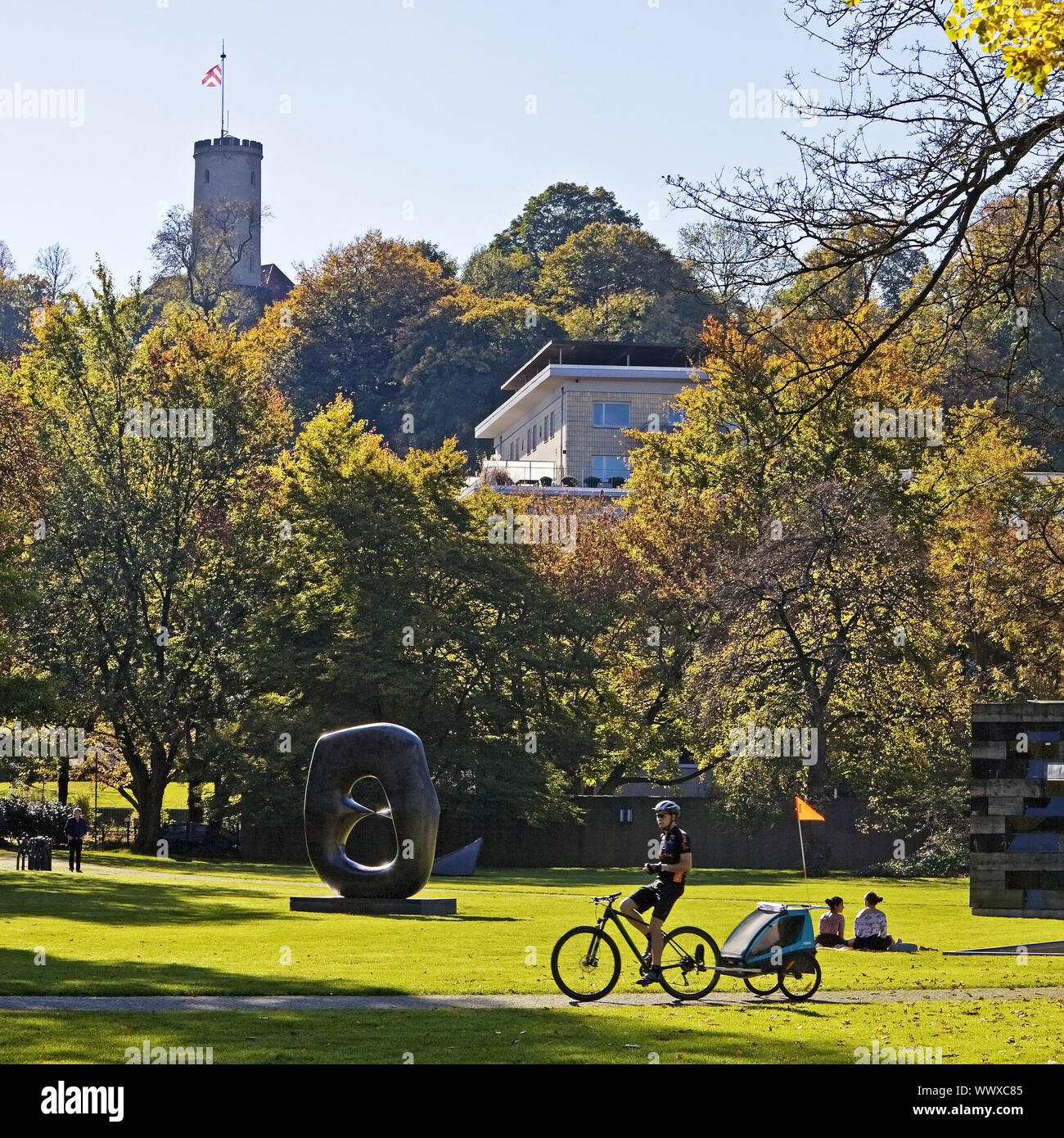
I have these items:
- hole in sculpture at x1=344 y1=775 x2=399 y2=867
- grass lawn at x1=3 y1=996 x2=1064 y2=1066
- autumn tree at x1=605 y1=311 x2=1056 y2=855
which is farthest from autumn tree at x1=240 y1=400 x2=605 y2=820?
grass lawn at x1=3 y1=996 x2=1064 y2=1066

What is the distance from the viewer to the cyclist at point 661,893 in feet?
60.3

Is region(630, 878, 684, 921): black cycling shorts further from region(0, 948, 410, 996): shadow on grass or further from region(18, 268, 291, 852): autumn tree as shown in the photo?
region(18, 268, 291, 852): autumn tree

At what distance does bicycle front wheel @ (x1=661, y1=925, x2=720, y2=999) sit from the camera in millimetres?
18516

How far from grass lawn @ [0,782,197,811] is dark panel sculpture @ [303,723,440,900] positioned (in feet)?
110

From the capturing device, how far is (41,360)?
59.9m

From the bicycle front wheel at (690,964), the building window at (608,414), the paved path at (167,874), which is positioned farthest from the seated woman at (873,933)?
the building window at (608,414)

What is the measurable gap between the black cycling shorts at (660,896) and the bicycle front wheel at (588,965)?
51 cm

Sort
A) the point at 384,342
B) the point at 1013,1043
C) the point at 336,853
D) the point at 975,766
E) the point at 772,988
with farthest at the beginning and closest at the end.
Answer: the point at 384,342, the point at 336,853, the point at 975,766, the point at 772,988, the point at 1013,1043

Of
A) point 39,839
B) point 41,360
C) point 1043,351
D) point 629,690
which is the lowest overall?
point 39,839

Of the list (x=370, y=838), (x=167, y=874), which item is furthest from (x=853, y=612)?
(x=167, y=874)

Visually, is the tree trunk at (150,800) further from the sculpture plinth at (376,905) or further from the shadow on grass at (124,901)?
the sculpture plinth at (376,905)
